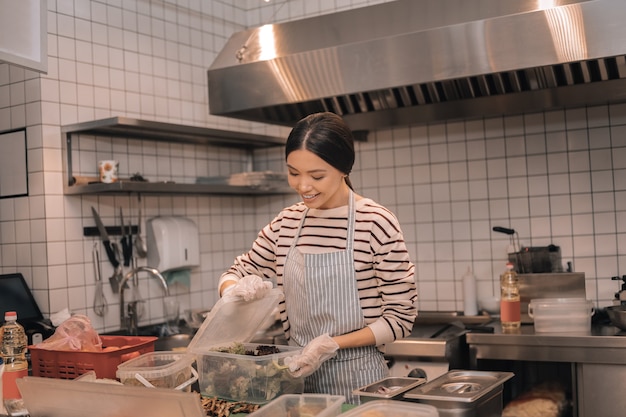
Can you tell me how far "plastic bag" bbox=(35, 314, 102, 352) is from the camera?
2.25 m

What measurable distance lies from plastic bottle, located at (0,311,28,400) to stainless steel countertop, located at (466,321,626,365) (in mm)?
1942

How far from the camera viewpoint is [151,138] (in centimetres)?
390

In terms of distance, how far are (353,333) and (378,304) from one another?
0.45 feet

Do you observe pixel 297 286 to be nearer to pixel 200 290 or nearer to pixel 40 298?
pixel 40 298

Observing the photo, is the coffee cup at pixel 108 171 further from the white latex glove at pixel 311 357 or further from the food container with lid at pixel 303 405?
the food container with lid at pixel 303 405

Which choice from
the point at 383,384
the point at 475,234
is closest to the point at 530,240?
the point at 475,234

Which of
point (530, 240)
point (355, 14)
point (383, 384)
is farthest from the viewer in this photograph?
point (530, 240)

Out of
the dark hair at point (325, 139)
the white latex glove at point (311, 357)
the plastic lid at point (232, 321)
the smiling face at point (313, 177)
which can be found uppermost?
the dark hair at point (325, 139)

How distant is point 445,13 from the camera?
284cm

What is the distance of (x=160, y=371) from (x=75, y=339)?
18.2 inches

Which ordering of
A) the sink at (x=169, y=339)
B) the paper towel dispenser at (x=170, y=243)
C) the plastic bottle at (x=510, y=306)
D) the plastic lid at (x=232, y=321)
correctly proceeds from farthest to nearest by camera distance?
the paper towel dispenser at (x=170, y=243)
the sink at (x=169, y=339)
the plastic bottle at (x=510, y=306)
the plastic lid at (x=232, y=321)

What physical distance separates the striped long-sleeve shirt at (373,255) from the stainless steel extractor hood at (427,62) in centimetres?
86

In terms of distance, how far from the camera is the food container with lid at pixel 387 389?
1666 millimetres

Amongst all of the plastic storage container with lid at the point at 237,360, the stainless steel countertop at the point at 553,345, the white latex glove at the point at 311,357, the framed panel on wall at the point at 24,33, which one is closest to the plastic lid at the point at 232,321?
the plastic storage container with lid at the point at 237,360
